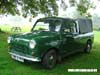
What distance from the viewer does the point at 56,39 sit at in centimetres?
825

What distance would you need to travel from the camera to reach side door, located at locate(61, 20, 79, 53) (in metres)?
8.77

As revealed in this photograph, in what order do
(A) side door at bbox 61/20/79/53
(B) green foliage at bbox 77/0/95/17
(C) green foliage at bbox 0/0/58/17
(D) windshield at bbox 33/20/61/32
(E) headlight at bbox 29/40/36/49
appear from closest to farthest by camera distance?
(E) headlight at bbox 29/40/36/49
(A) side door at bbox 61/20/79/53
(D) windshield at bbox 33/20/61/32
(B) green foliage at bbox 77/0/95/17
(C) green foliage at bbox 0/0/58/17

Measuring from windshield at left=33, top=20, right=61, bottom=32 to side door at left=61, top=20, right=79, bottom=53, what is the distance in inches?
10.9

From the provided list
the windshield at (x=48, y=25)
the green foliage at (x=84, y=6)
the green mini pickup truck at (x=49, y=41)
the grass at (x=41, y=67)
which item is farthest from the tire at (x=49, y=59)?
the green foliage at (x=84, y=6)

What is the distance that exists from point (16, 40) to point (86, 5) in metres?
12.1

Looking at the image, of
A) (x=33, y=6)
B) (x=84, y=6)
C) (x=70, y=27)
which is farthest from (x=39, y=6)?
(x=70, y=27)

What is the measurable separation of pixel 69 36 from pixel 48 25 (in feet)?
3.66

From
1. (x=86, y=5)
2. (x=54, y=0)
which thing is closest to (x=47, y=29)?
(x=86, y=5)

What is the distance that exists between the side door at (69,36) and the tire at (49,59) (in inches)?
29.2

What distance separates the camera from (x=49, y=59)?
798cm

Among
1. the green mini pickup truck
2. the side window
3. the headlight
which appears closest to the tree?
the green mini pickup truck

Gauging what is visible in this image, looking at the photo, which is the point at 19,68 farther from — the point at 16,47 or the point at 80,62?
the point at 80,62

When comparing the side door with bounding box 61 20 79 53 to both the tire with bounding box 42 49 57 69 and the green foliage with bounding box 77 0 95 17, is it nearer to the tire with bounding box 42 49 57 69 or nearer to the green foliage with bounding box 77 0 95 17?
the tire with bounding box 42 49 57 69

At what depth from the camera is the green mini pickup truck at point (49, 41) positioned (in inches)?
298
